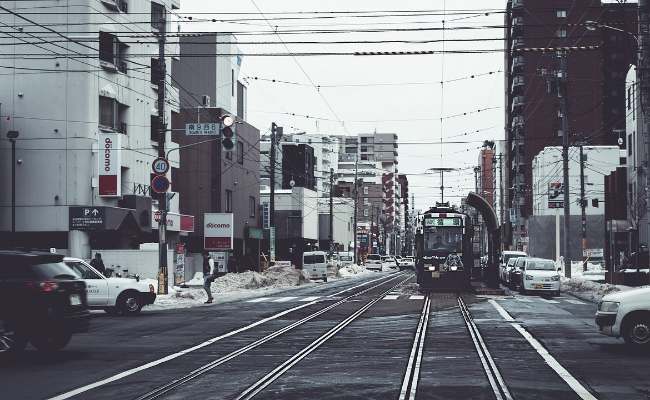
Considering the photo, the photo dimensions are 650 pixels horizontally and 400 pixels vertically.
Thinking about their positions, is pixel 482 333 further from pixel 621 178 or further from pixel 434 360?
pixel 621 178

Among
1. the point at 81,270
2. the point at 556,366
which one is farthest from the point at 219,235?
the point at 556,366

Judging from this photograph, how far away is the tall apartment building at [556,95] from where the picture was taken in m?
106

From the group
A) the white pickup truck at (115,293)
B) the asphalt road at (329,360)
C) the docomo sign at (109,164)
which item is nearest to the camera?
the asphalt road at (329,360)

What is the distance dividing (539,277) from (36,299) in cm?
2773

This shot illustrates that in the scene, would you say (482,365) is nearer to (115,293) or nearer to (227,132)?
(115,293)

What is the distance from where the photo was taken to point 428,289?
4128 centimetres

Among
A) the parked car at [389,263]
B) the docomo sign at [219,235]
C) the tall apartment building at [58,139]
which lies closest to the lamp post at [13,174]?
the tall apartment building at [58,139]

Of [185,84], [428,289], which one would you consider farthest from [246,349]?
[185,84]

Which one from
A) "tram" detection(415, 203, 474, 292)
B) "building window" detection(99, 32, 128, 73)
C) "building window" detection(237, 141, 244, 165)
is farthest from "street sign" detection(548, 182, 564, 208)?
"building window" detection(99, 32, 128, 73)

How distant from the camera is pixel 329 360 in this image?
15.3 meters

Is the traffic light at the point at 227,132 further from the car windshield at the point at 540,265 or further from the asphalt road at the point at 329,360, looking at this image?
the car windshield at the point at 540,265

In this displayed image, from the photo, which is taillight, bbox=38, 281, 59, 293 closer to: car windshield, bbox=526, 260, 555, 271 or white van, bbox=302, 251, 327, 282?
car windshield, bbox=526, 260, 555, 271

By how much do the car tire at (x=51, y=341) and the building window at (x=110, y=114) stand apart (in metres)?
32.6

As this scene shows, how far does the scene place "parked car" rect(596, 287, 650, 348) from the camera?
16562mm
